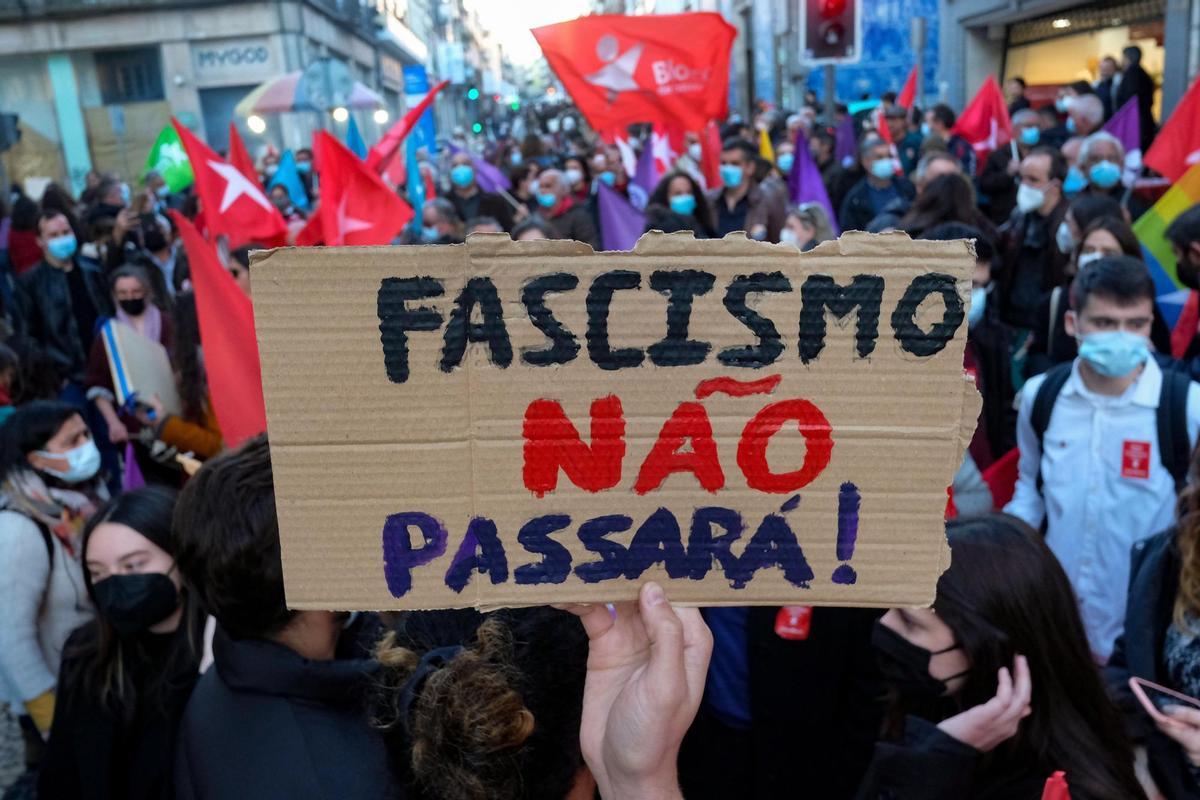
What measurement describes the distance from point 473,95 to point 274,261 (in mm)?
40469

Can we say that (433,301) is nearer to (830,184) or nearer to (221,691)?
(221,691)

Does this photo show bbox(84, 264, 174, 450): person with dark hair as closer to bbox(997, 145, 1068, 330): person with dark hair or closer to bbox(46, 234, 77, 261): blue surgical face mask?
bbox(46, 234, 77, 261): blue surgical face mask

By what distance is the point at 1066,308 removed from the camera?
13.5ft

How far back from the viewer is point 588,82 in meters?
7.89

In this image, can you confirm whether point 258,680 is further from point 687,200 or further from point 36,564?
point 687,200

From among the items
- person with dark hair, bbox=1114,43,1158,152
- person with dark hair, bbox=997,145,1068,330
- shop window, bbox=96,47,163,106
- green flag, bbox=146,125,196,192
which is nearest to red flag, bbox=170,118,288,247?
person with dark hair, bbox=997,145,1068,330

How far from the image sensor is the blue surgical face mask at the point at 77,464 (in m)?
3.28

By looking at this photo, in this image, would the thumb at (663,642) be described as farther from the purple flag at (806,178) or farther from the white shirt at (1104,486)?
the purple flag at (806,178)

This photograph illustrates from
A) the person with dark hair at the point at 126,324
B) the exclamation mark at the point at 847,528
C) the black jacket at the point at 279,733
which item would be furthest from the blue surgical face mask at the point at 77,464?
the exclamation mark at the point at 847,528

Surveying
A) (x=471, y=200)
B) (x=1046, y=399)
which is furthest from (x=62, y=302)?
(x=1046, y=399)

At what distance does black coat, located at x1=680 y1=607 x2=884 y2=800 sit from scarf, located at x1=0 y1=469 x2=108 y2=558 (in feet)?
6.64

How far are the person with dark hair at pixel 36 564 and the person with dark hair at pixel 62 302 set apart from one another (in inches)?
139

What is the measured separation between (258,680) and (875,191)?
24.2 ft

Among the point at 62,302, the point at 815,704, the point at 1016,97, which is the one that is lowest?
the point at 815,704
